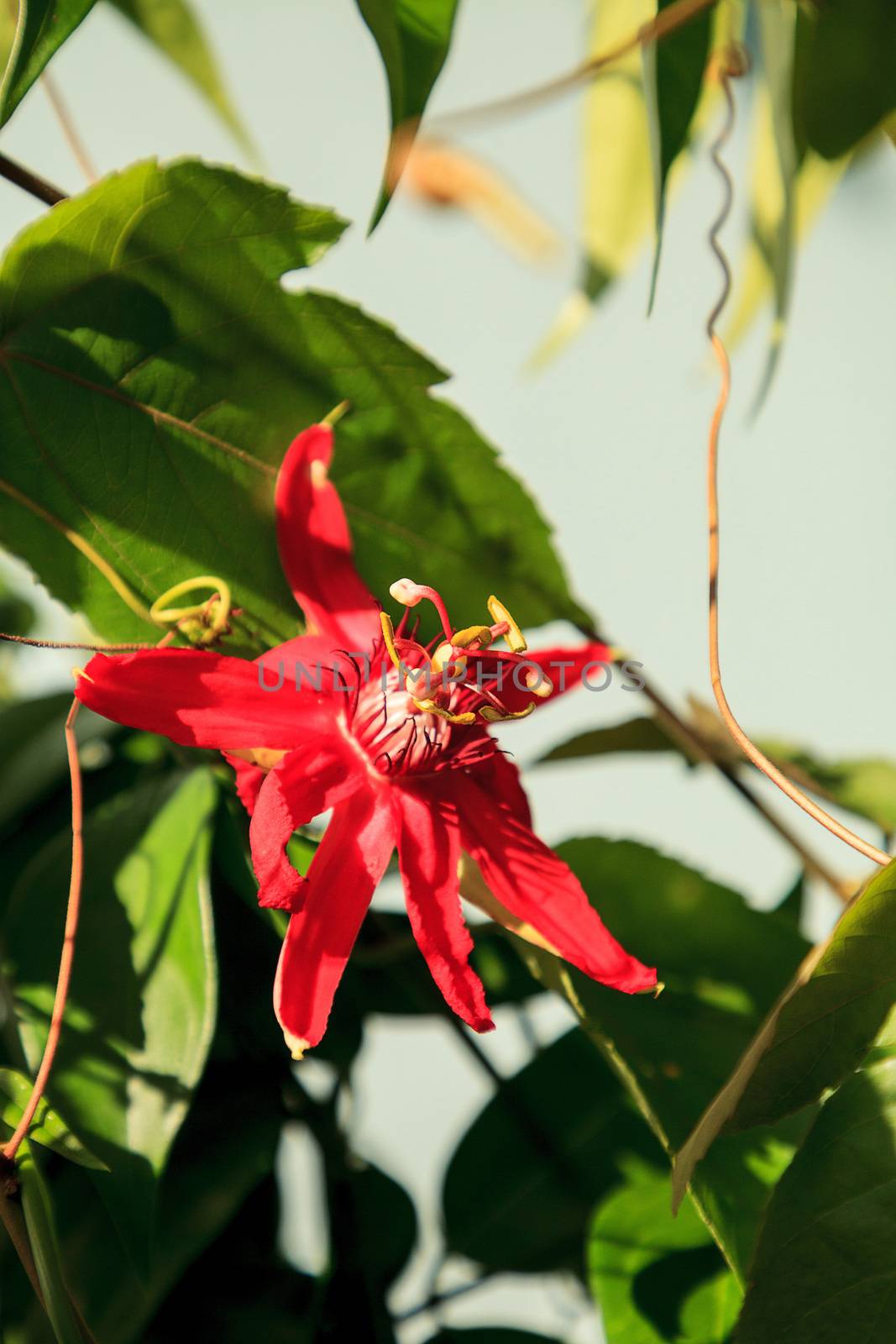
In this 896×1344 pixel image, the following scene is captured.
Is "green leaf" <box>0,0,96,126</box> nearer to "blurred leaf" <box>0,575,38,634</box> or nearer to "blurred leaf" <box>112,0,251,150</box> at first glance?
"blurred leaf" <box>112,0,251,150</box>

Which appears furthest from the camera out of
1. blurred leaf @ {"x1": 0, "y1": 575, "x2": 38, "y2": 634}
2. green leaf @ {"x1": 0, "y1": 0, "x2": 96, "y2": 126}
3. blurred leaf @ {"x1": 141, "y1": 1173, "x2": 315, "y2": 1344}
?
blurred leaf @ {"x1": 0, "y1": 575, "x2": 38, "y2": 634}

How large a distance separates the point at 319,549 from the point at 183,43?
A: 0.22 m

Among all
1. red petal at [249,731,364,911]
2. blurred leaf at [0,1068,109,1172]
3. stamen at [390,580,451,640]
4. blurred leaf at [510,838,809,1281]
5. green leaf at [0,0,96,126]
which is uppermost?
green leaf at [0,0,96,126]

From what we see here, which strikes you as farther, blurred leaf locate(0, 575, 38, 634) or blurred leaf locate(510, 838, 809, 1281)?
blurred leaf locate(0, 575, 38, 634)

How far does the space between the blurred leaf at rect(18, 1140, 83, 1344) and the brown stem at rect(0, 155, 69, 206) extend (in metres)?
0.18

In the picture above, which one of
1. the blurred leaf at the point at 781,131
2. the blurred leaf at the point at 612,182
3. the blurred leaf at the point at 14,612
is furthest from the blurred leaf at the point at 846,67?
the blurred leaf at the point at 14,612

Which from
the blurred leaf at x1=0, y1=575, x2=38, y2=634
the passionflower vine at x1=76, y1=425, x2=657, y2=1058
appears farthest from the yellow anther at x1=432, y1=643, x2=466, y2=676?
the blurred leaf at x1=0, y1=575, x2=38, y2=634

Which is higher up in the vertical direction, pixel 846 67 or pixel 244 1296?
pixel 846 67

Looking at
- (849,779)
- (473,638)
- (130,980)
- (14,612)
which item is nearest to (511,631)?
(473,638)

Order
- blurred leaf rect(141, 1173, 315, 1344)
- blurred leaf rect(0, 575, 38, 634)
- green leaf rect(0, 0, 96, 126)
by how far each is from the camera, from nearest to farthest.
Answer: green leaf rect(0, 0, 96, 126) → blurred leaf rect(141, 1173, 315, 1344) → blurred leaf rect(0, 575, 38, 634)

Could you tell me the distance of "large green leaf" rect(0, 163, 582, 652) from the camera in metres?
0.24

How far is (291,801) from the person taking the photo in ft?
0.76

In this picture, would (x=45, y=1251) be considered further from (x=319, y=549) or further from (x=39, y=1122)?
(x=319, y=549)

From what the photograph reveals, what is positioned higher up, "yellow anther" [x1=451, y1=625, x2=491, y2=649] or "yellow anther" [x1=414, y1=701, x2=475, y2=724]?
"yellow anther" [x1=451, y1=625, x2=491, y2=649]
